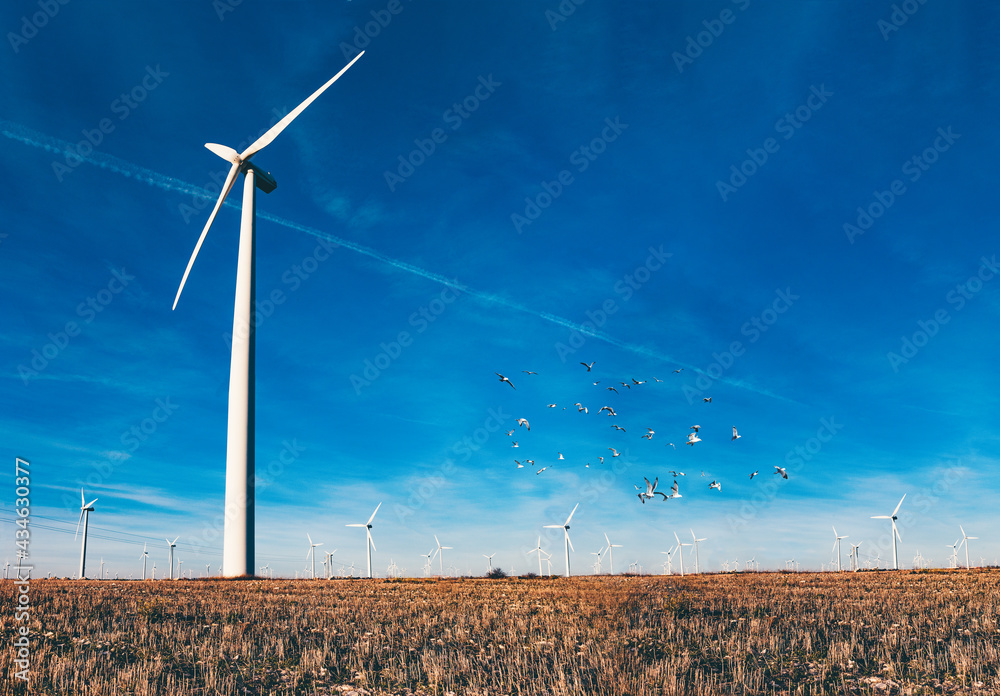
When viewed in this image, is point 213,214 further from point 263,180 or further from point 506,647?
point 506,647

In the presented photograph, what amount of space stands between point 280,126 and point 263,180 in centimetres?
603

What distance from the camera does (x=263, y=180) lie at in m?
72.6

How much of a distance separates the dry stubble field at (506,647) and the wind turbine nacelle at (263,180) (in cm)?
5031

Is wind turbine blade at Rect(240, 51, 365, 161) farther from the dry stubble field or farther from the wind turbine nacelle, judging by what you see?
the dry stubble field

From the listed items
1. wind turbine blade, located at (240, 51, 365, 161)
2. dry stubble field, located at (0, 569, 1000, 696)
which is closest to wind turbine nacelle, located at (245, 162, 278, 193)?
wind turbine blade, located at (240, 51, 365, 161)

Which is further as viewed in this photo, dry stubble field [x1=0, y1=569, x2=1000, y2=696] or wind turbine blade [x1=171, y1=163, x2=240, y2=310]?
wind turbine blade [x1=171, y1=163, x2=240, y2=310]

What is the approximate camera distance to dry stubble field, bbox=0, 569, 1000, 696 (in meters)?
16.4

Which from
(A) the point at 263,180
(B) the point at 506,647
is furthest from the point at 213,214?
(B) the point at 506,647

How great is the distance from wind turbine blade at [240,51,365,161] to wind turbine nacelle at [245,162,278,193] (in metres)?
1.29

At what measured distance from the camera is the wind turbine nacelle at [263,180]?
71094 millimetres

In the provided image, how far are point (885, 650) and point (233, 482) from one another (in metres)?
45.0

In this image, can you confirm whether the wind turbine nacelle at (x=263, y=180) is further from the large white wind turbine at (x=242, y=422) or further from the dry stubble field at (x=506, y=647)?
the dry stubble field at (x=506, y=647)

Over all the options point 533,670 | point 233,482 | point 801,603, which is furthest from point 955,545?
point 533,670

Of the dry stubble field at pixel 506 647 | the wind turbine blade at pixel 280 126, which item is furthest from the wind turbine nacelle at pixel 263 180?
the dry stubble field at pixel 506 647
